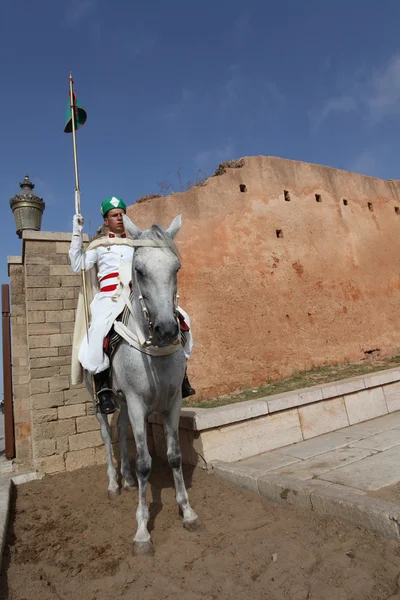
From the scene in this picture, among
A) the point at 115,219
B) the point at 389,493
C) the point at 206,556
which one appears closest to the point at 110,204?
the point at 115,219

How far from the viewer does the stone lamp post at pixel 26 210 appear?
6.09m

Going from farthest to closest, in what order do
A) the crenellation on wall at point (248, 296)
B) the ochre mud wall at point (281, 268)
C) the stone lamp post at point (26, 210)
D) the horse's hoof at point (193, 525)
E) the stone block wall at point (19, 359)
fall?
the ochre mud wall at point (281, 268) → the stone lamp post at point (26, 210) → the stone block wall at point (19, 359) → the crenellation on wall at point (248, 296) → the horse's hoof at point (193, 525)

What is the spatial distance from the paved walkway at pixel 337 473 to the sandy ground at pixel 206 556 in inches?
3.7

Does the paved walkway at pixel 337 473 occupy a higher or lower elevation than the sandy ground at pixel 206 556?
higher

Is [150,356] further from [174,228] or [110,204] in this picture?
[110,204]

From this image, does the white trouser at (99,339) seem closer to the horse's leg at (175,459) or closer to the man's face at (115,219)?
the horse's leg at (175,459)

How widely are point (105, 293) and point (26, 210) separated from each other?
3298 mm

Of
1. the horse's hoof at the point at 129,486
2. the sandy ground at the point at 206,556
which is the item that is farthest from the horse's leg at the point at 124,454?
the sandy ground at the point at 206,556

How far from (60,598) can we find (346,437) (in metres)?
3.50

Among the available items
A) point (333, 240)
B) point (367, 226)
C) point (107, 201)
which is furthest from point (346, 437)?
point (367, 226)

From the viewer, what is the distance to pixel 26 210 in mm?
6086

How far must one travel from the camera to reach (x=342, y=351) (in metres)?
10.7

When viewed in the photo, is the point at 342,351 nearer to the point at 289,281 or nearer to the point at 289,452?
the point at 289,281

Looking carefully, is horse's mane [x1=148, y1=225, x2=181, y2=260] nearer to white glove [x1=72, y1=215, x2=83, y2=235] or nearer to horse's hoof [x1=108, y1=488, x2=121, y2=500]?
white glove [x1=72, y1=215, x2=83, y2=235]
